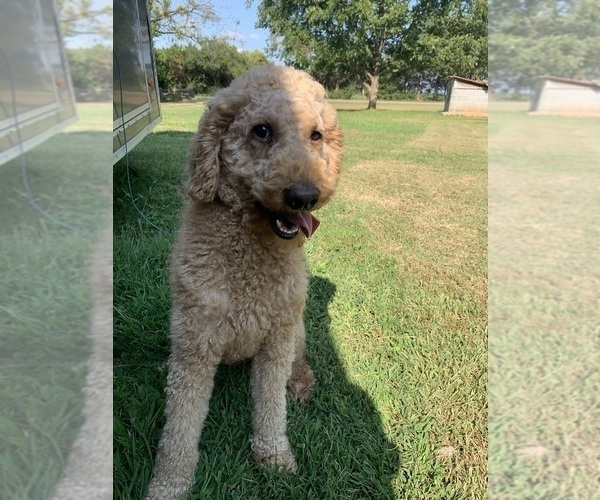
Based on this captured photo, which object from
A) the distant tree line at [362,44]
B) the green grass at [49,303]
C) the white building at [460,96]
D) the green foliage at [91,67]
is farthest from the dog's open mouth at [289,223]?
the white building at [460,96]

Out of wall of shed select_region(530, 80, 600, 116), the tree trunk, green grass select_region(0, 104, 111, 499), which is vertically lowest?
the tree trunk

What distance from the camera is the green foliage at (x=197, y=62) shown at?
7.16 m

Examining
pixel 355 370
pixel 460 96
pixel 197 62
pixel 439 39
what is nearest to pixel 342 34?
pixel 439 39

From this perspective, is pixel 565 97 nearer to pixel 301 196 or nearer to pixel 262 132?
pixel 301 196

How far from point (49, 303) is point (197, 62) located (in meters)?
10.7

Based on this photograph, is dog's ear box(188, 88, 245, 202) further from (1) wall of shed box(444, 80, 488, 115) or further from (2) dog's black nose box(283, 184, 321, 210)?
(1) wall of shed box(444, 80, 488, 115)

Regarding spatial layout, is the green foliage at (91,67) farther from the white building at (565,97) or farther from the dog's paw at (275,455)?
the dog's paw at (275,455)

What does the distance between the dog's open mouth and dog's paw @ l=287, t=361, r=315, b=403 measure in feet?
3.09

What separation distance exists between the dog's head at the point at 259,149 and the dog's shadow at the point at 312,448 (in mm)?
985

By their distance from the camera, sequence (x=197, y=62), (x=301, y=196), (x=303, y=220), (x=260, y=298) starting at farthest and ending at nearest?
1. (x=197, y=62)
2. (x=260, y=298)
3. (x=303, y=220)
4. (x=301, y=196)

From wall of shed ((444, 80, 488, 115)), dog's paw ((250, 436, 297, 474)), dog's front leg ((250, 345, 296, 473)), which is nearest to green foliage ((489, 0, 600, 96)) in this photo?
dog's front leg ((250, 345, 296, 473))

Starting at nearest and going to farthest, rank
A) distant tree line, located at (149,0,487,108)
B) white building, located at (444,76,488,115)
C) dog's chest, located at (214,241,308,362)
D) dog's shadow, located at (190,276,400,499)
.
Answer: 1. dog's chest, located at (214,241,308,362)
2. dog's shadow, located at (190,276,400,499)
3. distant tree line, located at (149,0,487,108)
4. white building, located at (444,76,488,115)

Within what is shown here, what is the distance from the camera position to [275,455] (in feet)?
5.86

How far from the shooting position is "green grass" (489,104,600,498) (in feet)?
2.12
